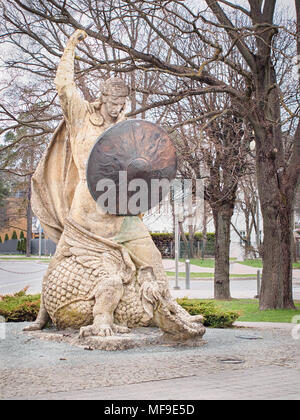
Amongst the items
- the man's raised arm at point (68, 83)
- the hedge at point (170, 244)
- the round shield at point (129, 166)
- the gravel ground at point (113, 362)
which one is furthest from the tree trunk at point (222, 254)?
the hedge at point (170, 244)

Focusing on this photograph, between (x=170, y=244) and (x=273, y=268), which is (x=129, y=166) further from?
(x=170, y=244)

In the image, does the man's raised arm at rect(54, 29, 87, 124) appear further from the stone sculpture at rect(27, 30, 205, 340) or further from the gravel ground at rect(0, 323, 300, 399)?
the gravel ground at rect(0, 323, 300, 399)

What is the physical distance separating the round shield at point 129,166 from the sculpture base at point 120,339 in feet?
A: 5.19

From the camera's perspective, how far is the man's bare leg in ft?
23.5

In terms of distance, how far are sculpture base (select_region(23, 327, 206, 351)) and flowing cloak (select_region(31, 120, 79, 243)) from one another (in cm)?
149

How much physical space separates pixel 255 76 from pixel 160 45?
19.9 feet

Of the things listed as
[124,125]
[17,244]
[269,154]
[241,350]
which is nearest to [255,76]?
[269,154]

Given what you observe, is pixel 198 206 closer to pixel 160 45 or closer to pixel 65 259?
pixel 160 45

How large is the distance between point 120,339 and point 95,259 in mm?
1135

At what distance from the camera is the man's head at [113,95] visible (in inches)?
310

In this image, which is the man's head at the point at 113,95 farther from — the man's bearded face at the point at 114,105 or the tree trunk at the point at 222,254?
the tree trunk at the point at 222,254

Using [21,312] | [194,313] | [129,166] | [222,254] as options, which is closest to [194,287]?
[222,254]

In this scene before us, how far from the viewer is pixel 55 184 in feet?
28.1

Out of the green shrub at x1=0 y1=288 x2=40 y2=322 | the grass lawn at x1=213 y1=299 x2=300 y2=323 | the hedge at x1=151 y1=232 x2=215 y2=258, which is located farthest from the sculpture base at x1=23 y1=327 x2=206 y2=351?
the hedge at x1=151 y1=232 x2=215 y2=258
